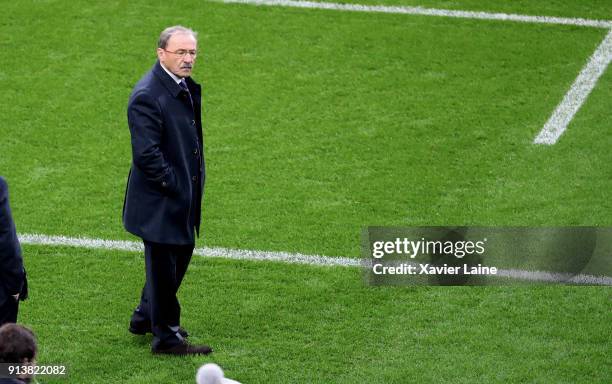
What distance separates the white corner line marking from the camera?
44.1ft

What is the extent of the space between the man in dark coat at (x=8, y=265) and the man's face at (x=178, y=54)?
4.56ft

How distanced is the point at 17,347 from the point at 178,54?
2504mm

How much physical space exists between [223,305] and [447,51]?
4.81 meters

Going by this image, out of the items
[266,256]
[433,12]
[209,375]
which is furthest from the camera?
[433,12]

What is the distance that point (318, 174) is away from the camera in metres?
11.0

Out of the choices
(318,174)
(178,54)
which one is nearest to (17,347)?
(178,54)

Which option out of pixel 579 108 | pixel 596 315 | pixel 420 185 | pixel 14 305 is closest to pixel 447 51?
pixel 579 108

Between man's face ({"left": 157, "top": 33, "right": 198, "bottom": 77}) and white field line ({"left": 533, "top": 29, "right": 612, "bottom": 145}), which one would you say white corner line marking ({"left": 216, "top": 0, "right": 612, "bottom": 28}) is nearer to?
white field line ({"left": 533, "top": 29, "right": 612, "bottom": 145})

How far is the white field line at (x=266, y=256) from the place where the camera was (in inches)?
370

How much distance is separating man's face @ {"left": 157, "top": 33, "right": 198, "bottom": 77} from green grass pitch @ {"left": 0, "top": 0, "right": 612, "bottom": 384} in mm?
1756

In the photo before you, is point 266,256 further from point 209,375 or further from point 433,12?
point 433,12

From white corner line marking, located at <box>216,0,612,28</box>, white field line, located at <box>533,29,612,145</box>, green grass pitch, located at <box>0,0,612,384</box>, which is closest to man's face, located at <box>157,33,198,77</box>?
green grass pitch, located at <box>0,0,612,384</box>

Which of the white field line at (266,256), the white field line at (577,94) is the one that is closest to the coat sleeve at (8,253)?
the white field line at (266,256)

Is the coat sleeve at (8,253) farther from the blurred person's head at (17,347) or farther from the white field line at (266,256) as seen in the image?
the white field line at (266,256)
